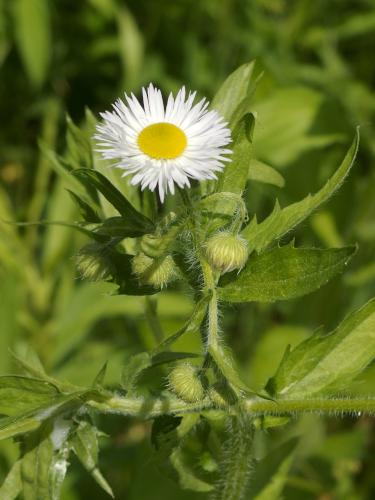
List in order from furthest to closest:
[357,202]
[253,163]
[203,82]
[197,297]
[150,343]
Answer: [203,82] → [357,202] → [150,343] → [253,163] → [197,297]

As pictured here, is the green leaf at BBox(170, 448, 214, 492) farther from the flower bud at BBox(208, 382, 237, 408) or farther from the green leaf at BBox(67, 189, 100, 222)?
the green leaf at BBox(67, 189, 100, 222)

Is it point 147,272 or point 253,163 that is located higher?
point 253,163

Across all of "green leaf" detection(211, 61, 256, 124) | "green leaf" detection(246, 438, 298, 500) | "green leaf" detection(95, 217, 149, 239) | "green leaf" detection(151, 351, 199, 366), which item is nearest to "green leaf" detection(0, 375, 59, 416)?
"green leaf" detection(151, 351, 199, 366)

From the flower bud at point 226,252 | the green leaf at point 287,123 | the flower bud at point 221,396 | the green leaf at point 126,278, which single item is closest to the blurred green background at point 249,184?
the green leaf at point 287,123

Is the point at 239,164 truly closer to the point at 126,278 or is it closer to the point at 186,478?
the point at 126,278

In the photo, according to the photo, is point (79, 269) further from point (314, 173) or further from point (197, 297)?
point (314, 173)

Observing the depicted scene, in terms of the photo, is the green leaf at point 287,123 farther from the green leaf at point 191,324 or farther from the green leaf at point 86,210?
the green leaf at point 191,324

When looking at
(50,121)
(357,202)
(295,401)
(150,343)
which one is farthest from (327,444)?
(50,121)
